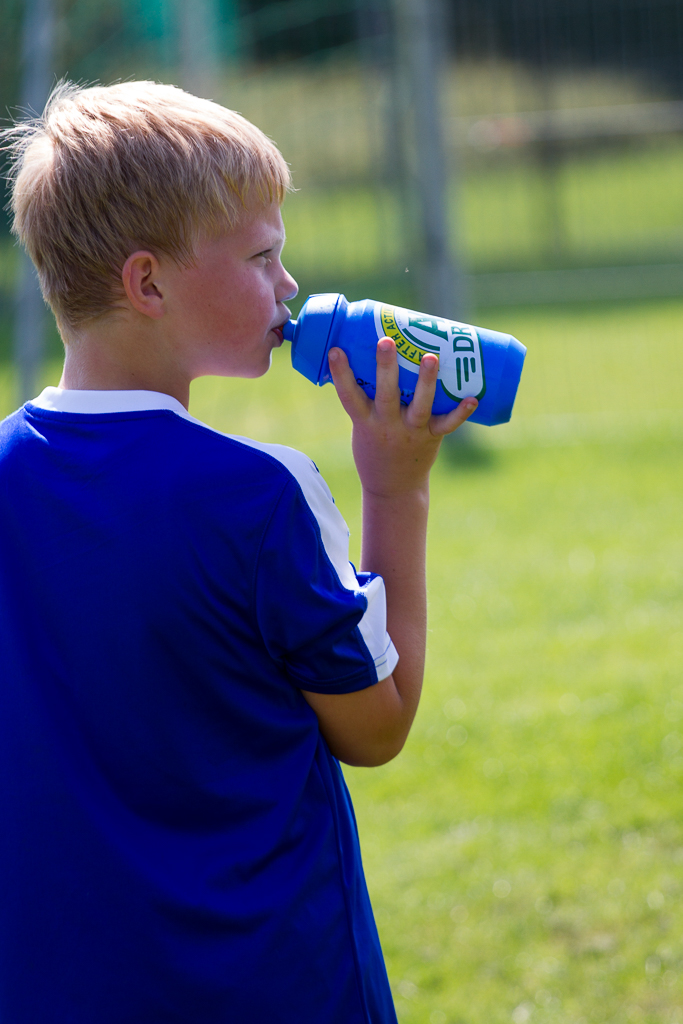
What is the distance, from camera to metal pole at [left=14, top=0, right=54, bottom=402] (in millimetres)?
4840

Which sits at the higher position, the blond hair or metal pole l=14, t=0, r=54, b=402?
the blond hair

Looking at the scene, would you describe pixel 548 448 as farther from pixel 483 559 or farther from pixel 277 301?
pixel 277 301

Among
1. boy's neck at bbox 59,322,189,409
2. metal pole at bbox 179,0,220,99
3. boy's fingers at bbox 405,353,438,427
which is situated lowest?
metal pole at bbox 179,0,220,99

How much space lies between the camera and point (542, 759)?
11.5 ft

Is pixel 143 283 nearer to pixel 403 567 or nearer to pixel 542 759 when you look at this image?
pixel 403 567

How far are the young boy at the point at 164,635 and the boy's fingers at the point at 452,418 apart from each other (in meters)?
0.25

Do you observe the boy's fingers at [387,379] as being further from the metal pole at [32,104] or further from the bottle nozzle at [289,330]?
the metal pole at [32,104]

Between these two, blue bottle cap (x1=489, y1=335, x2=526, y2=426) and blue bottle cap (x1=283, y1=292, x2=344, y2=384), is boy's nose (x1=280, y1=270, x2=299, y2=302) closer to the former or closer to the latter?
blue bottle cap (x1=283, y1=292, x2=344, y2=384)

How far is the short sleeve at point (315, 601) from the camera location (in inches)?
46.4

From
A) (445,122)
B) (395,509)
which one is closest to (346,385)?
(395,509)

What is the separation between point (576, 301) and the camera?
11672 mm

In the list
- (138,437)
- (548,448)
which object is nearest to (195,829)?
(138,437)

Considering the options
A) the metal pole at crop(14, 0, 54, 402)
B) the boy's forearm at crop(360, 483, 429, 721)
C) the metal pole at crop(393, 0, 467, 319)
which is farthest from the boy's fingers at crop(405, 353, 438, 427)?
the metal pole at crop(393, 0, 467, 319)

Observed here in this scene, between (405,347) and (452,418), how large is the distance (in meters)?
0.11
